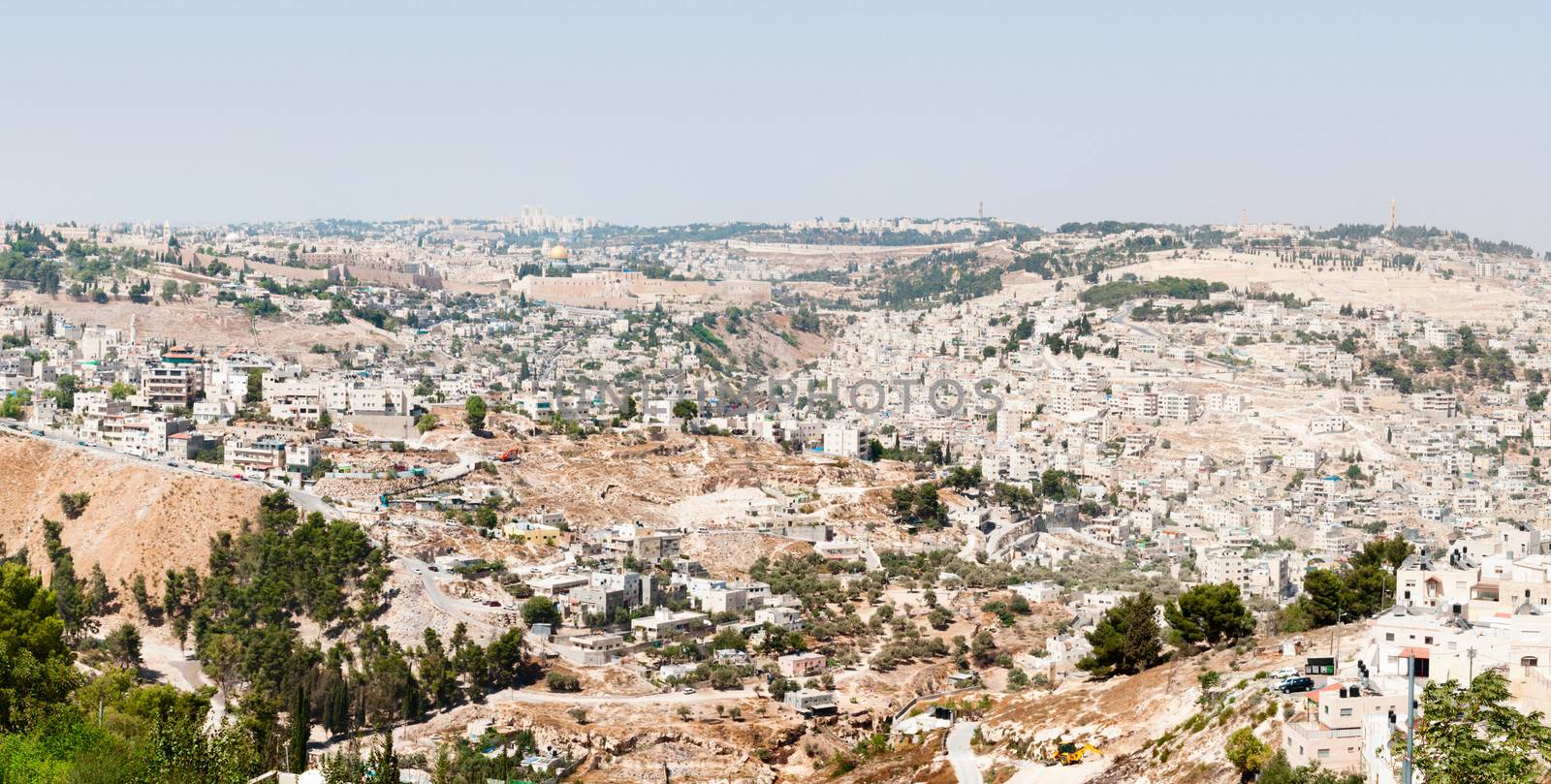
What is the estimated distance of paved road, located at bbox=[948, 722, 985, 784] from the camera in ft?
67.7

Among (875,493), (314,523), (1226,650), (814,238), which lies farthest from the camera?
(814,238)

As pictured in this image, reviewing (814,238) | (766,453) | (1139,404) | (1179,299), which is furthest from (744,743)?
(814,238)

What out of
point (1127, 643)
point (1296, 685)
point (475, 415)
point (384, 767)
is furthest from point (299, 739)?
point (475, 415)

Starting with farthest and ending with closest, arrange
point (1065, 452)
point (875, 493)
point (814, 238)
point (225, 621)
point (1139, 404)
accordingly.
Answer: point (814, 238), point (1139, 404), point (1065, 452), point (875, 493), point (225, 621)

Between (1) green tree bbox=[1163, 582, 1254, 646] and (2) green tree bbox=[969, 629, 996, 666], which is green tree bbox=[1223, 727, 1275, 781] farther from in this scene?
(2) green tree bbox=[969, 629, 996, 666]

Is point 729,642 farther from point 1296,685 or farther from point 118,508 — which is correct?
point 1296,685

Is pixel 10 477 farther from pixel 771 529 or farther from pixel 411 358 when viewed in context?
pixel 411 358

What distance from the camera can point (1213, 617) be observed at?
23.9 metres

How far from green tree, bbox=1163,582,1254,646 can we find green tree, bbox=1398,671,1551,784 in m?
12.2

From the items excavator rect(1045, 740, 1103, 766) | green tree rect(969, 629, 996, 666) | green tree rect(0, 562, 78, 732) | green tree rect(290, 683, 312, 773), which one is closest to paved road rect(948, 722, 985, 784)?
excavator rect(1045, 740, 1103, 766)

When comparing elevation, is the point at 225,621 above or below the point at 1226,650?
below

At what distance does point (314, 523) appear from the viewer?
34.1 metres

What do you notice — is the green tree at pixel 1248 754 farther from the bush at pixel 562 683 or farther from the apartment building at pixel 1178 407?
the apartment building at pixel 1178 407

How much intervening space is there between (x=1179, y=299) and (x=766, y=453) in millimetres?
41426
